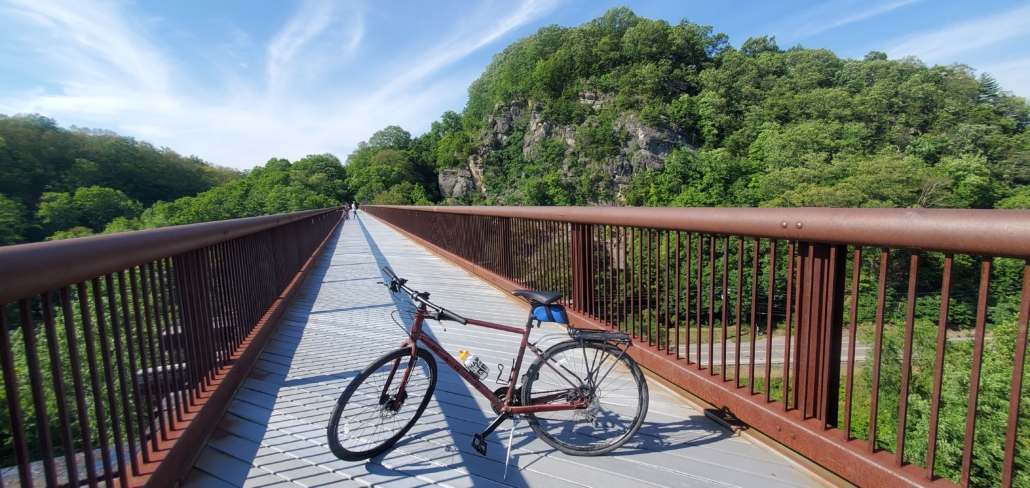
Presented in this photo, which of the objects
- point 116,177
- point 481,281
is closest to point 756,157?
point 481,281

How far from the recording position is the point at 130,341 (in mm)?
1841

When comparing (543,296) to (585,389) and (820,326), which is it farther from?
(820,326)

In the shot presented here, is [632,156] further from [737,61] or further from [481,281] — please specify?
[481,281]

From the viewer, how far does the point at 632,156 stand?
8556 cm

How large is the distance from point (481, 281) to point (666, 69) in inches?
4033

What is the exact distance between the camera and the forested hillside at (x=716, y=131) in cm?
6022

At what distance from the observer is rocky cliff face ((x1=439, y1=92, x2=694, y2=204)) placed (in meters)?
84.9

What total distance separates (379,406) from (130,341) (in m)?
1.04

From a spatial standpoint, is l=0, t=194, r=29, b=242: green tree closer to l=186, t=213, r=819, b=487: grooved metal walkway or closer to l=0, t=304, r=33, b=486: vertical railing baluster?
l=186, t=213, r=819, b=487: grooved metal walkway

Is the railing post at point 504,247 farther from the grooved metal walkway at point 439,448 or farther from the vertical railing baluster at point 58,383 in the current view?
the vertical railing baluster at point 58,383

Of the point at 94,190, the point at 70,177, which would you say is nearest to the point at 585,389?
the point at 94,190

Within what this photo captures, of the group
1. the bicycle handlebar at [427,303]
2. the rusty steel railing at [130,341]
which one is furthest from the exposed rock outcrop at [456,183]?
the bicycle handlebar at [427,303]

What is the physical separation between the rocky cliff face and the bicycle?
84810 millimetres

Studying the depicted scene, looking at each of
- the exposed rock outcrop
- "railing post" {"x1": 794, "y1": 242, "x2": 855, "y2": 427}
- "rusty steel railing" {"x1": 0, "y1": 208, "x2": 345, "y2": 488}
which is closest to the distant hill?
"rusty steel railing" {"x1": 0, "y1": 208, "x2": 345, "y2": 488}
